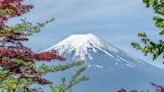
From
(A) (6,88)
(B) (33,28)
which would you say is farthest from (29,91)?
(B) (33,28)

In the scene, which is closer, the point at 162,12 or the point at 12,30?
the point at 12,30

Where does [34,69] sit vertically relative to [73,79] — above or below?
above

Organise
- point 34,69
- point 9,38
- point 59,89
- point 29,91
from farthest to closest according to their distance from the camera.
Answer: point 59,89
point 29,91
point 34,69
point 9,38

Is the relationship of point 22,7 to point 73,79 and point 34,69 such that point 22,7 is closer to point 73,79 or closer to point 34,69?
point 34,69

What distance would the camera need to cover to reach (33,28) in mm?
15469

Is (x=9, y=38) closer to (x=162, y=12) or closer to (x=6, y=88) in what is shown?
(x=6, y=88)

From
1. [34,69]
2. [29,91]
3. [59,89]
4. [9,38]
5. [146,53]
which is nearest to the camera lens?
[9,38]

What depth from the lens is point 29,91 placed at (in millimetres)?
16875

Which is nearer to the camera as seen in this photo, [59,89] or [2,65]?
[2,65]

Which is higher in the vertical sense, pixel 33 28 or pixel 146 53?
pixel 33 28

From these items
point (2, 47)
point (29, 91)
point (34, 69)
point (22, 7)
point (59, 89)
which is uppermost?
point (22, 7)

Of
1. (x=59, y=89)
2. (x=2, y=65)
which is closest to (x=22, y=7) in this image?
(x=2, y=65)

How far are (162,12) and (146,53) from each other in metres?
1.64

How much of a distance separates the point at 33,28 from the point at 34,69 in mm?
1248
